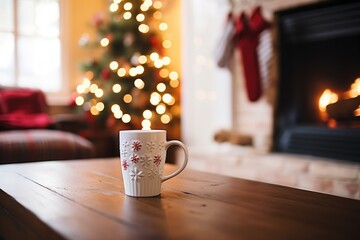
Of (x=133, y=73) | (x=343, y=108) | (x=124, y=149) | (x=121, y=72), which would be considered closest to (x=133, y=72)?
(x=133, y=73)

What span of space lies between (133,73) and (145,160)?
8.92ft

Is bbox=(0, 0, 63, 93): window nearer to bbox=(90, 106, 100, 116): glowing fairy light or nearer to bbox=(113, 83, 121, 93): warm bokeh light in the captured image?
bbox=(90, 106, 100, 116): glowing fairy light

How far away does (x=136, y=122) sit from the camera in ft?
11.9

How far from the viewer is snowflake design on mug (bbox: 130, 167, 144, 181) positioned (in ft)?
2.97

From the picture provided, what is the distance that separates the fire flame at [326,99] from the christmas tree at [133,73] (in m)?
1.37

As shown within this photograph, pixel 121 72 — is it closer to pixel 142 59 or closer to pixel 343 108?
pixel 142 59

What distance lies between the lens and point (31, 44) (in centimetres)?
406

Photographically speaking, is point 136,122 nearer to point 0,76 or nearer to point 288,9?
point 0,76

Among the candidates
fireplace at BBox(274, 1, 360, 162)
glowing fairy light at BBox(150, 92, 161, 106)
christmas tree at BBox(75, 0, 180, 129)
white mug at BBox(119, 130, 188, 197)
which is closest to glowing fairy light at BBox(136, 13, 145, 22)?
christmas tree at BBox(75, 0, 180, 129)

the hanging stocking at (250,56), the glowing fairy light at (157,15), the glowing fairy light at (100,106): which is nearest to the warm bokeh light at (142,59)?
the glowing fairy light at (157,15)

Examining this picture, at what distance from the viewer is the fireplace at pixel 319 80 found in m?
2.39

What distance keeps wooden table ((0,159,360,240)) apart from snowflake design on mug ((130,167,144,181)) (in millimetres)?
45

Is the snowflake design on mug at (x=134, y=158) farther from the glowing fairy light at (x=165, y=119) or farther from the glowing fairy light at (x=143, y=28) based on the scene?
the glowing fairy light at (x=143, y=28)

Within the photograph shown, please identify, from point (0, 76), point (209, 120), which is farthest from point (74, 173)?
point (0, 76)
